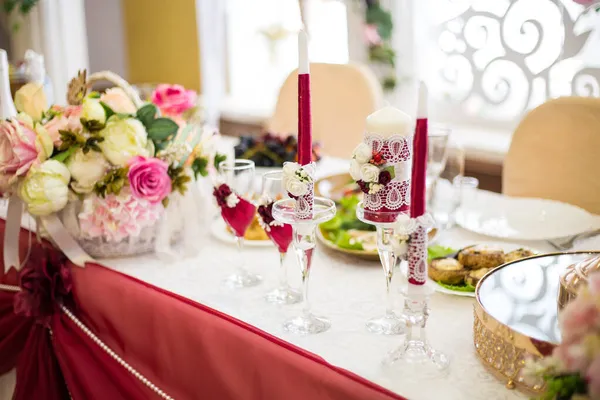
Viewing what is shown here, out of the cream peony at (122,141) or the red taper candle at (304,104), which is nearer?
the red taper candle at (304,104)

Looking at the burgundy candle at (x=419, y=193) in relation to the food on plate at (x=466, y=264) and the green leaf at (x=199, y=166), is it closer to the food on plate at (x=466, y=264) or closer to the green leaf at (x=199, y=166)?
the food on plate at (x=466, y=264)

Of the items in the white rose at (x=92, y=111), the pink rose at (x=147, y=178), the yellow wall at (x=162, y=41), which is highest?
the yellow wall at (x=162, y=41)

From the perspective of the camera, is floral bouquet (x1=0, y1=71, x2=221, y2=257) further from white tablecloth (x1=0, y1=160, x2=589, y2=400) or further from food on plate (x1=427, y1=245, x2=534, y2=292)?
food on plate (x1=427, y1=245, x2=534, y2=292)

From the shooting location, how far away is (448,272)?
1.05m

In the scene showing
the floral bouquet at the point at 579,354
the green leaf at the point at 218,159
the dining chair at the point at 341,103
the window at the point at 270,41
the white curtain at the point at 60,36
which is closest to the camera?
the floral bouquet at the point at 579,354

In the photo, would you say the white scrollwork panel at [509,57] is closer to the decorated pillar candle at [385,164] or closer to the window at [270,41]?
the window at [270,41]

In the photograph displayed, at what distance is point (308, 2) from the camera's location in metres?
3.41

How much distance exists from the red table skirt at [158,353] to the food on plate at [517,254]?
411 mm

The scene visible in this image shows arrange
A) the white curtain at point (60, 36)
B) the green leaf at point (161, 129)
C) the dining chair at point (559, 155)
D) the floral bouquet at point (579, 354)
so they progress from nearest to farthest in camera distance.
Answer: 1. the floral bouquet at point (579, 354)
2. the green leaf at point (161, 129)
3. the dining chair at point (559, 155)
4. the white curtain at point (60, 36)

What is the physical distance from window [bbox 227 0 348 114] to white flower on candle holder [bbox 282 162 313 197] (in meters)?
2.59

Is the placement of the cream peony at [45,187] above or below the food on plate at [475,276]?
above

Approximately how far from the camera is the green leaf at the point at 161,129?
4.08ft

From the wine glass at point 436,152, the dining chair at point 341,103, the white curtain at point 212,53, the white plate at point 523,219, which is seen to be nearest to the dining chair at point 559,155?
the white plate at point 523,219

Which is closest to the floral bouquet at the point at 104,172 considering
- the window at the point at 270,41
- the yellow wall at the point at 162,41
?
the window at the point at 270,41
